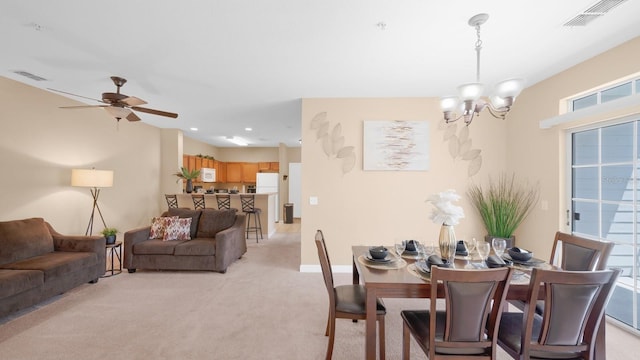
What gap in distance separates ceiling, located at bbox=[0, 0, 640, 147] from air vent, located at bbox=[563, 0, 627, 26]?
56 millimetres

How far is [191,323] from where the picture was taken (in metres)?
2.61

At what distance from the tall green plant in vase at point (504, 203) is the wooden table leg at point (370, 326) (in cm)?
279

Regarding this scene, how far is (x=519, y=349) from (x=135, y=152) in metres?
6.76

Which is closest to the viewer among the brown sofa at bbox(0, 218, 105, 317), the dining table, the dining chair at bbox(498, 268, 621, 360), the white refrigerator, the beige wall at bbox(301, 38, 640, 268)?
the dining chair at bbox(498, 268, 621, 360)

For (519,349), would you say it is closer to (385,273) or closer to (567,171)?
(385,273)

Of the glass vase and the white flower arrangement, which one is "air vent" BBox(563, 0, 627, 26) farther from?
the glass vase

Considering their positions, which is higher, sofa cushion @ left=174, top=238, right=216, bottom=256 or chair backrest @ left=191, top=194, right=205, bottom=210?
chair backrest @ left=191, top=194, right=205, bottom=210

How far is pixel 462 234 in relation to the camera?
4.08 metres

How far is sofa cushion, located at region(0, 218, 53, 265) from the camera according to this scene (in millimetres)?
2977

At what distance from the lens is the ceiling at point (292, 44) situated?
2.10 metres

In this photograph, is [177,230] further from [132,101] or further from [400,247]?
[400,247]

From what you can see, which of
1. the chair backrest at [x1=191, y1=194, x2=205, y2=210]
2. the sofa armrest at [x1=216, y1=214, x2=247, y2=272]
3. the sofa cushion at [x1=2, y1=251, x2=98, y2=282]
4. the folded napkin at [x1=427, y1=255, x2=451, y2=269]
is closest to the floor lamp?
the sofa cushion at [x1=2, y1=251, x2=98, y2=282]

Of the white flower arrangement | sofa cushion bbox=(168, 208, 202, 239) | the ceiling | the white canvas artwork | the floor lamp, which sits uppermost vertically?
the ceiling

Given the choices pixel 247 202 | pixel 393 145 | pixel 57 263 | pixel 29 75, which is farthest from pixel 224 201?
pixel 393 145
